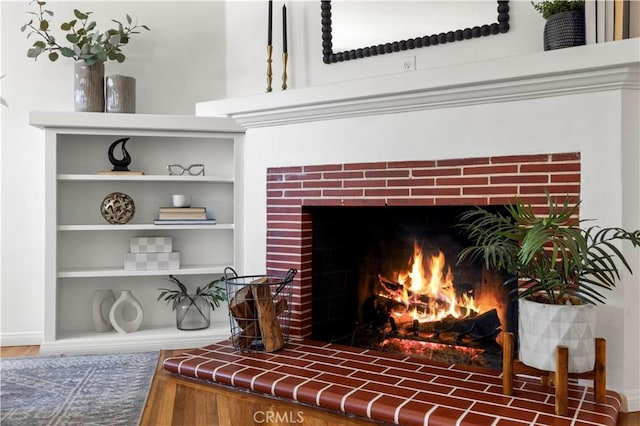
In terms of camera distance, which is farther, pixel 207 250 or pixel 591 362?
pixel 207 250

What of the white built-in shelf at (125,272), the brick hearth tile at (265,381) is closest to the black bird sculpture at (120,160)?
the white built-in shelf at (125,272)

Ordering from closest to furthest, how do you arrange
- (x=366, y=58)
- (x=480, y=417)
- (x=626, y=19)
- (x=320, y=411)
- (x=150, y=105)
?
1. (x=480, y=417)
2. (x=320, y=411)
3. (x=626, y=19)
4. (x=366, y=58)
5. (x=150, y=105)

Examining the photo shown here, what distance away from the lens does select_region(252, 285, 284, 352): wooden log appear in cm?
276

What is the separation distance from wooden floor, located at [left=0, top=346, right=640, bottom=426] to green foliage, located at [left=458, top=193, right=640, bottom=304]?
0.54 m

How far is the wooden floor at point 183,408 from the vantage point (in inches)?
85.2

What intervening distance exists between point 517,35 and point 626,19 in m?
0.43

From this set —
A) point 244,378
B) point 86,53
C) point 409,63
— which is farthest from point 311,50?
point 244,378

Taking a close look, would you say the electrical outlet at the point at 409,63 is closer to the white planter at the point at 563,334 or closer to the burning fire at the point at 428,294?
the burning fire at the point at 428,294

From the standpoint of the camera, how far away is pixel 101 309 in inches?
130

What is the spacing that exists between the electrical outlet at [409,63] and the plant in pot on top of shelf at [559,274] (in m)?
0.99

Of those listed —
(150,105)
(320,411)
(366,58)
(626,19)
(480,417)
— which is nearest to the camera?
(480,417)

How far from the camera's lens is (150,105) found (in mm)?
3494

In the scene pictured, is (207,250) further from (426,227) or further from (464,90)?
(464,90)

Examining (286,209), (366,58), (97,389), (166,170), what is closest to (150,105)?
(166,170)
